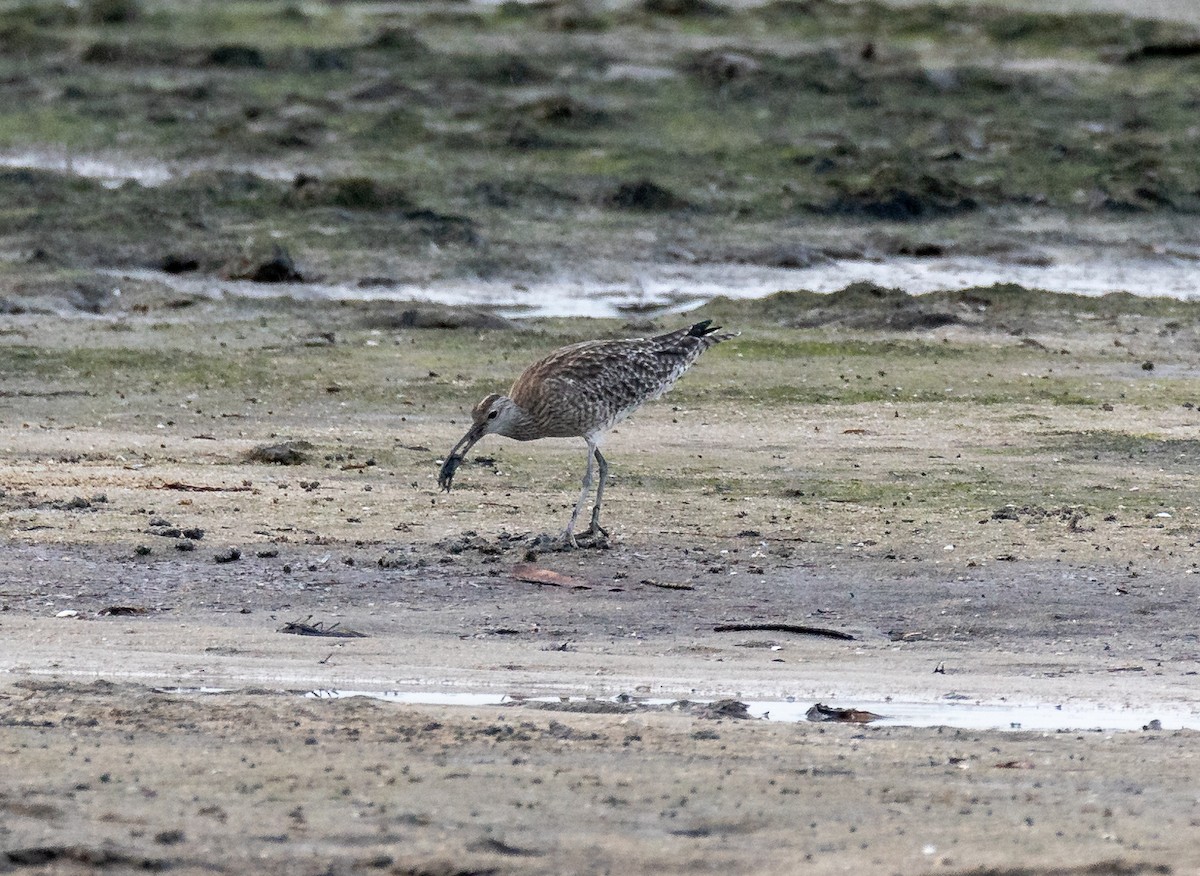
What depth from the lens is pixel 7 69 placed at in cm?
3272

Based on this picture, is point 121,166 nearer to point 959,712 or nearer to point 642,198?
point 642,198

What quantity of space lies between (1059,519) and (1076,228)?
1250 centimetres

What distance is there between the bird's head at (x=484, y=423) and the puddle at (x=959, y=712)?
2.54 metres

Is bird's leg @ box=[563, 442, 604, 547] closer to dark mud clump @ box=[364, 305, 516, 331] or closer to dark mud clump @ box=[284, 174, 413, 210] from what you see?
dark mud clump @ box=[364, 305, 516, 331]

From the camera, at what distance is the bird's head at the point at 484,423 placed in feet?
32.4

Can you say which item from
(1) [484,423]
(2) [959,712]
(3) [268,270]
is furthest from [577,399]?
(3) [268,270]

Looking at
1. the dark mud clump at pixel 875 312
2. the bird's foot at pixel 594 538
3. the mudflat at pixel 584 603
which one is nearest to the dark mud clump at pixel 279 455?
the mudflat at pixel 584 603

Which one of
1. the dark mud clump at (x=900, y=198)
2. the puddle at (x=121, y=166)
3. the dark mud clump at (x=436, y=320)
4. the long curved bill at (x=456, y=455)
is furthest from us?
the puddle at (x=121, y=166)

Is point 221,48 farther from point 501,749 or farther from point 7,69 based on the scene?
point 501,749

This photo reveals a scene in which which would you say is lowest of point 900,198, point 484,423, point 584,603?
point 584,603

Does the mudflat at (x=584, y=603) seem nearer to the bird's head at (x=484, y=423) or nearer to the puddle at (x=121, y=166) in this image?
the bird's head at (x=484, y=423)

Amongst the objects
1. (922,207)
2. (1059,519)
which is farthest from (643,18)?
(1059,519)

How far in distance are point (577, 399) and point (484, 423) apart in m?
0.47

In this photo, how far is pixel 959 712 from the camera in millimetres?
7309
